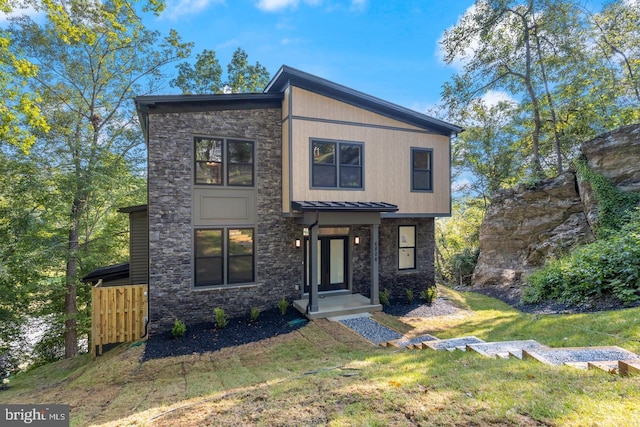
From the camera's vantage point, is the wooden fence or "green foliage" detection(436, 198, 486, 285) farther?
"green foliage" detection(436, 198, 486, 285)

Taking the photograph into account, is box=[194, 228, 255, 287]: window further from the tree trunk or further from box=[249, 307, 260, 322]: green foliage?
the tree trunk

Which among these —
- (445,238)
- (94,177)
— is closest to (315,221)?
(94,177)

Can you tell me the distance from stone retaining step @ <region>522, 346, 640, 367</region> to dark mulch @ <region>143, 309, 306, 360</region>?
17.8 feet

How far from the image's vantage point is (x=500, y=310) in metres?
9.46

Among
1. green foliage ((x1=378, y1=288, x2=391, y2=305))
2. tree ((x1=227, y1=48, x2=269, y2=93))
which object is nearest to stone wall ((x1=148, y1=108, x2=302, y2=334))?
green foliage ((x1=378, y1=288, x2=391, y2=305))

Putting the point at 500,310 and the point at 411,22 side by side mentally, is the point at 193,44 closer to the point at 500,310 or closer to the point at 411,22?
the point at 411,22

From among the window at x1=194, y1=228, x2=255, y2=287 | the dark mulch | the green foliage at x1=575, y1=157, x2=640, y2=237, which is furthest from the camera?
the green foliage at x1=575, y1=157, x2=640, y2=237

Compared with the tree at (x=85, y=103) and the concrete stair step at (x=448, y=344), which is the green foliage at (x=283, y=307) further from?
the tree at (x=85, y=103)

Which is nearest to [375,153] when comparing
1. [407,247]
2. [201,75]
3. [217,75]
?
[407,247]

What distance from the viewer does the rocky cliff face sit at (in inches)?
393

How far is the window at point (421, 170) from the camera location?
10.6m

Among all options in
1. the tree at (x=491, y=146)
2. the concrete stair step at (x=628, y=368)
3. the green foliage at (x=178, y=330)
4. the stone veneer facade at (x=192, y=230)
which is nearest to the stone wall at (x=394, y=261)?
the stone veneer facade at (x=192, y=230)

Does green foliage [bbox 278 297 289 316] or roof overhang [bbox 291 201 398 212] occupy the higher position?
roof overhang [bbox 291 201 398 212]

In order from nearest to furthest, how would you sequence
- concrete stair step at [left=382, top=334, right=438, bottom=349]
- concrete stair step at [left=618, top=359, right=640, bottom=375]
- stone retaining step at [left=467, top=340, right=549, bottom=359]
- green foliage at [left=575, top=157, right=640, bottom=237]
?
concrete stair step at [left=618, top=359, right=640, bottom=375], stone retaining step at [left=467, top=340, right=549, bottom=359], concrete stair step at [left=382, top=334, right=438, bottom=349], green foliage at [left=575, top=157, right=640, bottom=237]
